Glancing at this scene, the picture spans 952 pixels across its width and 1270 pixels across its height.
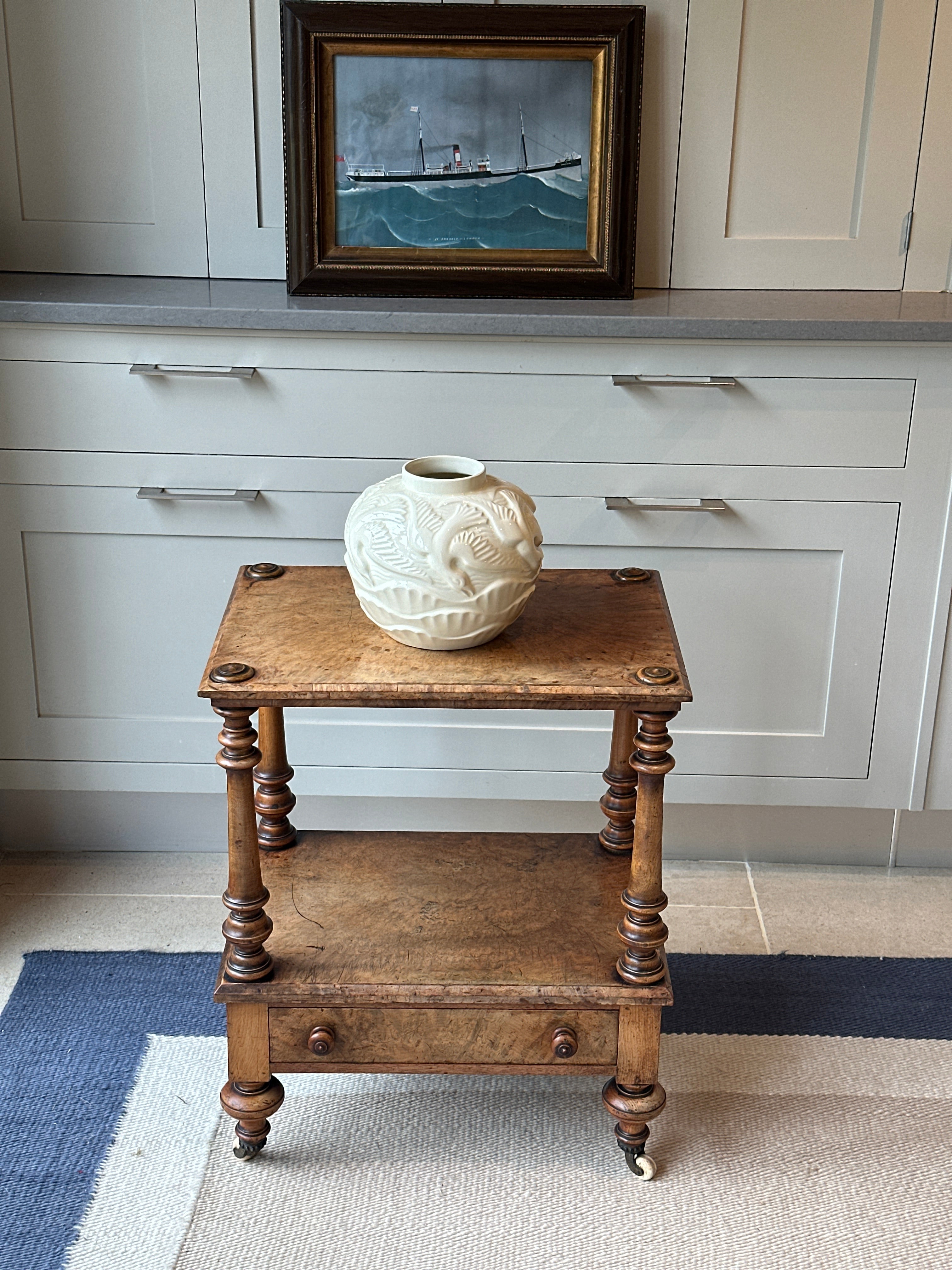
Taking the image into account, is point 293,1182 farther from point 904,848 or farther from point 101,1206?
point 904,848

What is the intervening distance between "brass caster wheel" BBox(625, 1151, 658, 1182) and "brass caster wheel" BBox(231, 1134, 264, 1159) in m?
0.50

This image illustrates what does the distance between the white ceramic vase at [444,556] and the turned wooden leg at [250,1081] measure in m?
0.55

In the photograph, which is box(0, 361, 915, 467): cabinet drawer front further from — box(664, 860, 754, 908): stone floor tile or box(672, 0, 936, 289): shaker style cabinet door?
box(664, 860, 754, 908): stone floor tile

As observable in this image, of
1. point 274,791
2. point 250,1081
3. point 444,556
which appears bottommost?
point 250,1081

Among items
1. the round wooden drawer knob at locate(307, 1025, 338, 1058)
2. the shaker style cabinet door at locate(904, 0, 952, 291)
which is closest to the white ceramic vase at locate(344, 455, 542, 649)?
the round wooden drawer knob at locate(307, 1025, 338, 1058)

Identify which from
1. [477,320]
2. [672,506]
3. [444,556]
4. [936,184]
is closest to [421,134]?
[477,320]

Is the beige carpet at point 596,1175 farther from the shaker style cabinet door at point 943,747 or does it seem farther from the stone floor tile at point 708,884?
the shaker style cabinet door at point 943,747

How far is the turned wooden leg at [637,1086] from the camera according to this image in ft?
5.28

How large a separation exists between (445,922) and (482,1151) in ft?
1.07

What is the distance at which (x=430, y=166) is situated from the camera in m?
2.25

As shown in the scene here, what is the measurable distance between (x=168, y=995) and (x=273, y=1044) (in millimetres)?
461

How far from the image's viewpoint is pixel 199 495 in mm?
2102

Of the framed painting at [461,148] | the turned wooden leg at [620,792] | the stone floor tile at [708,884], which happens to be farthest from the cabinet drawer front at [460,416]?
the stone floor tile at [708,884]

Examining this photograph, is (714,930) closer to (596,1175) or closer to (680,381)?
(596,1175)
